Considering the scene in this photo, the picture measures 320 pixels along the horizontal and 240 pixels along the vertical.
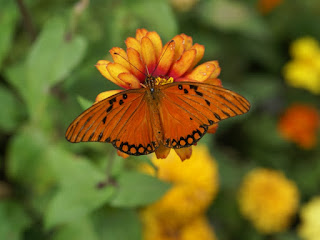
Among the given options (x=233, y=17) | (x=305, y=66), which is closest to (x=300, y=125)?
(x=305, y=66)

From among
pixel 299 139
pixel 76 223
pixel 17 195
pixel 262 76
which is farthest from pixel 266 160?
pixel 17 195

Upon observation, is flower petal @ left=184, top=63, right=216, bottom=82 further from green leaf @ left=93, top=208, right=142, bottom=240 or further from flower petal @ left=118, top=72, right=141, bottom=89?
green leaf @ left=93, top=208, right=142, bottom=240

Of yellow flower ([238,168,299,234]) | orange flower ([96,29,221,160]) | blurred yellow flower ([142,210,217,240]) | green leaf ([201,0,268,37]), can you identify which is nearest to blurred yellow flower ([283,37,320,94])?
green leaf ([201,0,268,37])

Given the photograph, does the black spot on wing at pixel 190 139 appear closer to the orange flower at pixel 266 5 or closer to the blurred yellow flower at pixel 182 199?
the blurred yellow flower at pixel 182 199

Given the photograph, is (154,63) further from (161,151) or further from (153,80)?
(161,151)

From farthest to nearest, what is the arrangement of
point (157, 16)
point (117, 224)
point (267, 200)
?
point (267, 200) → point (157, 16) → point (117, 224)

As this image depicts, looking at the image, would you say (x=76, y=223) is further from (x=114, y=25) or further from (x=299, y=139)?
(x=299, y=139)
